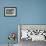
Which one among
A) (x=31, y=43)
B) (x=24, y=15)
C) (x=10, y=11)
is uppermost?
(x=10, y=11)

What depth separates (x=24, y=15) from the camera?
421cm

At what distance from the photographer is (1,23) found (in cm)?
420

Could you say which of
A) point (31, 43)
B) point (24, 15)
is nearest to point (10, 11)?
point (24, 15)

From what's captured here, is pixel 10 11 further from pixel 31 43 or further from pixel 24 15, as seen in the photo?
pixel 31 43

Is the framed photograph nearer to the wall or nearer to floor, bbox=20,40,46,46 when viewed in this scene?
the wall

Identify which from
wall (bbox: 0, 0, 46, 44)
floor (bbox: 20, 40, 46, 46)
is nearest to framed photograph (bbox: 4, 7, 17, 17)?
wall (bbox: 0, 0, 46, 44)

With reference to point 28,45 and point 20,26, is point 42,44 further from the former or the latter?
point 20,26

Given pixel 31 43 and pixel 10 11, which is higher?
pixel 10 11

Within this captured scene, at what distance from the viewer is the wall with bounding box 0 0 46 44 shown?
13.8 ft

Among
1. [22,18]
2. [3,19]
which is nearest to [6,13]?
[3,19]

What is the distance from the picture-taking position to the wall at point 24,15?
4199 mm

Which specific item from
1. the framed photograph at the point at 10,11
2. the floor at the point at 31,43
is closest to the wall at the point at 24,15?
the framed photograph at the point at 10,11

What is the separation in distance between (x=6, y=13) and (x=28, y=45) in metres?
1.23

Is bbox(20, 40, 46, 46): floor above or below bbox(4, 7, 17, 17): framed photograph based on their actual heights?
below
